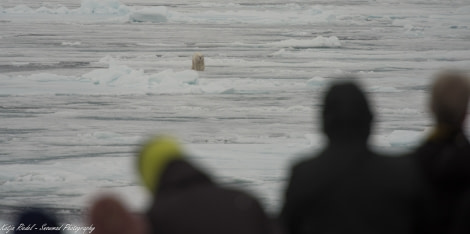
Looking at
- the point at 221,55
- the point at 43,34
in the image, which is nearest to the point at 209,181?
the point at 221,55

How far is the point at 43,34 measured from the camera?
3023cm

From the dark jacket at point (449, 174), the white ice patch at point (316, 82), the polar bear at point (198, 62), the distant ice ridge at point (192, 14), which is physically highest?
the dark jacket at point (449, 174)

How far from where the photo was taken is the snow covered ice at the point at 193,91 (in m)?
8.84

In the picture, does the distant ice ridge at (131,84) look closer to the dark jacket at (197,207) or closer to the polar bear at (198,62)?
the polar bear at (198,62)

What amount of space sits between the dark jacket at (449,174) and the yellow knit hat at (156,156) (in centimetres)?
96

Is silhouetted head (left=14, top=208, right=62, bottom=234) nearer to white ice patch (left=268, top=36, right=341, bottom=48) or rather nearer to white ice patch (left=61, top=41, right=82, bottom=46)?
white ice patch (left=268, top=36, right=341, bottom=48)

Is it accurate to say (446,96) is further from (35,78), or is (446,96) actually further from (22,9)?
(22,9)

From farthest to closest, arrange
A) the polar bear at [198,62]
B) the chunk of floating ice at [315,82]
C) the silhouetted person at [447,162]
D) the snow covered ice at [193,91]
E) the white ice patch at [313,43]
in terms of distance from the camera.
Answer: the white ice patch at [313,43] < the polar bear at [198,62] < the chunk of floating ice at [315,82] < the snow covered ice at [193,91] < the silhouetted person at [447,162]

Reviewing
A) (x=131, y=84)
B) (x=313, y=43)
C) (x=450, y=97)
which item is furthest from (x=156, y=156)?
(x=313, y=43)

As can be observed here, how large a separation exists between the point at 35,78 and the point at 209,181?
1581 cm

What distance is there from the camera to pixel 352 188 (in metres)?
2.48

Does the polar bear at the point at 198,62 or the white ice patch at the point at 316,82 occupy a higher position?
the white ice patch at the point at 316,82

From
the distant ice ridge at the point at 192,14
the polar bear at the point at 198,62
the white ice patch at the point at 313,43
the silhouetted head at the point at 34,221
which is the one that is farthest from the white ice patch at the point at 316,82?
the distant ice ridge at the point at 192,14

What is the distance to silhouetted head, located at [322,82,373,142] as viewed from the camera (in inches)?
93.7
